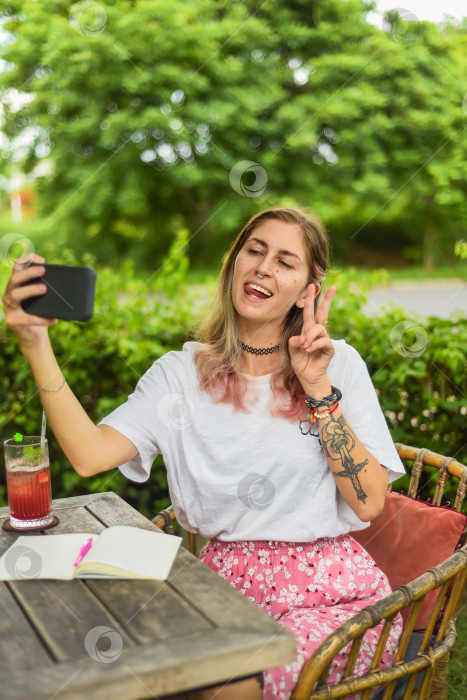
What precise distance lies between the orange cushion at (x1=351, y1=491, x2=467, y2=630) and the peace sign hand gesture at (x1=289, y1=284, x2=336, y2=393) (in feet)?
1.77

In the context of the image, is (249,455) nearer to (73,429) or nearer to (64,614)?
(73,429)

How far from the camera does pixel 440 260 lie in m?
18.3

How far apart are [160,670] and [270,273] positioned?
107 cm

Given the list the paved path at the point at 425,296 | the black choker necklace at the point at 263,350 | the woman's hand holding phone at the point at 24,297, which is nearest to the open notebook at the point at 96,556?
the woman's hand holding phone at the point at 24,297

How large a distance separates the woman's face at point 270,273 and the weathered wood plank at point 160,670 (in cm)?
90

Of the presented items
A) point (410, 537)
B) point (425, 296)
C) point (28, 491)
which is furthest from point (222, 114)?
point (28, 491)

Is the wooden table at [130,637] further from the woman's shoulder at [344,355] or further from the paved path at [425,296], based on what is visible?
the paved path at [425,296]

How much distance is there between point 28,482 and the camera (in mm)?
1608

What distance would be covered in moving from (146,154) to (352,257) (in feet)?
21.1

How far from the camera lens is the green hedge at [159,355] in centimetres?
271

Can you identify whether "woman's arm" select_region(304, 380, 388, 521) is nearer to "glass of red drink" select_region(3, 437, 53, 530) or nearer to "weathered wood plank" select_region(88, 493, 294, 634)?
"weathered wood plank" select_region(88, 493, 294, 634)

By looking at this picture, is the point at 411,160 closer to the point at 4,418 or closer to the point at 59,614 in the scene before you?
the point at 4,418

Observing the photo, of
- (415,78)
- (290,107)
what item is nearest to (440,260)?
(415,78)

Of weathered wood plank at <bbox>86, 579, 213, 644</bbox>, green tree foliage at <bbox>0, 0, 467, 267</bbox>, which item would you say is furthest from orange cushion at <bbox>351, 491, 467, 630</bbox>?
green tree foliage at <bbox>0, 0, 467, 267</bbox>
